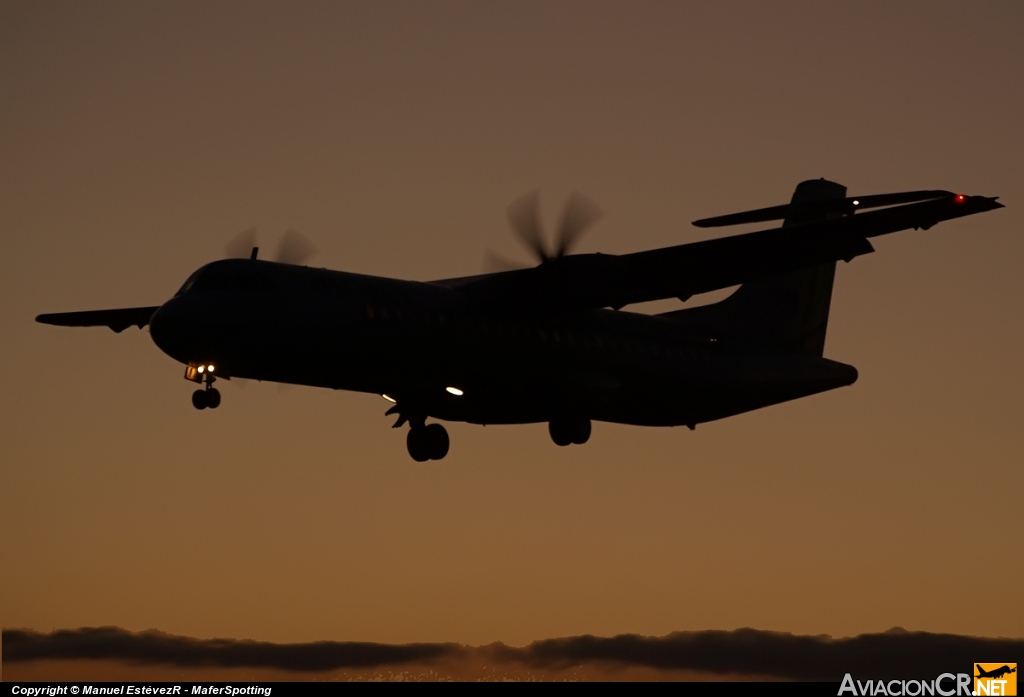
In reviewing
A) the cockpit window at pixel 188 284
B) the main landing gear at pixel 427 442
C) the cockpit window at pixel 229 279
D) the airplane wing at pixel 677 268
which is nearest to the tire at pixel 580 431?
the airplane wing at pixel 677 268

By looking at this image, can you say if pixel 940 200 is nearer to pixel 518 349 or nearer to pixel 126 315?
pixel 518 349

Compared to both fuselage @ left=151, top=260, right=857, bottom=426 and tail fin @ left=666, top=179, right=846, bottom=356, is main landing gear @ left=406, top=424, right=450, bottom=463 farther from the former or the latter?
tail fin @ left=666, top=179, right=846, bottom=356

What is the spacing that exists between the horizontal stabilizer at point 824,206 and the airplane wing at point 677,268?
64cm

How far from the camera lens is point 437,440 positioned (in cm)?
2869

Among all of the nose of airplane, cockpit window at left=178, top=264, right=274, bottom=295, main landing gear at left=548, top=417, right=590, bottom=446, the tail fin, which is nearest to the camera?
the nose of airplane

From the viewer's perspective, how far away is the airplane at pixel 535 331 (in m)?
24.0

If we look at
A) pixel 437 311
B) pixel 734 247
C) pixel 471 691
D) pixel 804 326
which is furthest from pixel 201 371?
pixel 804 326

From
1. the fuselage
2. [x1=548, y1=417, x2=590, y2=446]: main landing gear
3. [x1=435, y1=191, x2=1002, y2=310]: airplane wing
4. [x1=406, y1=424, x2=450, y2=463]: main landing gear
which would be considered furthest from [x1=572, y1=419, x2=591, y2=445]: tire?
[x1=406, y1=424, x2=450, y2=463]: main landing gear

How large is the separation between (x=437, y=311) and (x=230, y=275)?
3.95 metres

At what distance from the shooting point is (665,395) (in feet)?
96.4

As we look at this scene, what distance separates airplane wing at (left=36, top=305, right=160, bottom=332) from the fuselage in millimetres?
5764

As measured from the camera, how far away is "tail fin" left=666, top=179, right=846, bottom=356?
32219mm

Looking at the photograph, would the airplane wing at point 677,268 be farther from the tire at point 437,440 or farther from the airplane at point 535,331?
the tire at point 437,440

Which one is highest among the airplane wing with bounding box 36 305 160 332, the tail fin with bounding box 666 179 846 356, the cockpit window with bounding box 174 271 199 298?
the tail fin with bounding box 666 179 846 356
